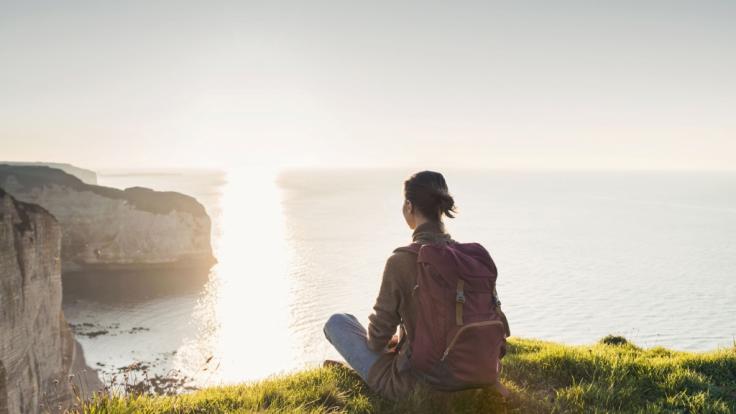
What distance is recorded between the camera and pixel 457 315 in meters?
3.85

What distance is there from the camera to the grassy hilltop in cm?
421

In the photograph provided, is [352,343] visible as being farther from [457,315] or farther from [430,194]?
[430,194]

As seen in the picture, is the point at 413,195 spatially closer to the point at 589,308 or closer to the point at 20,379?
the point at 20,379

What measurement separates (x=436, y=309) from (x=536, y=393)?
1797 millimetres

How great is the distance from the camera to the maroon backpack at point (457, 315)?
12.6 ft

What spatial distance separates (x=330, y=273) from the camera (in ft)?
213

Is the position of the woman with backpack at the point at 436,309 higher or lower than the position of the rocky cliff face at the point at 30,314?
higher

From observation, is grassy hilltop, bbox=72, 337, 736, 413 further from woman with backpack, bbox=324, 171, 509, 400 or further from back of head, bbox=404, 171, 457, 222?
back of head, bbox=404, 171, 457, 222

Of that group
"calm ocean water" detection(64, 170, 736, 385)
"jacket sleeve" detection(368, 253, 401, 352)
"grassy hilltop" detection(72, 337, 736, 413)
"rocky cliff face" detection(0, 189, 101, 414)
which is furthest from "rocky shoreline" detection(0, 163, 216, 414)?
"jacket sleeve" detection(368, 253, 401, 352)

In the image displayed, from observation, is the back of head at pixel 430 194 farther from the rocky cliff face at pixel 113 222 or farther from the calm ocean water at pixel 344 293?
the rocky cliff face at pixel 113 222

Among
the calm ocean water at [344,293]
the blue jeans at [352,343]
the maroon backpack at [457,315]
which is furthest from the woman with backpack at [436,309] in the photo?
the calm ocean water at [344,293]

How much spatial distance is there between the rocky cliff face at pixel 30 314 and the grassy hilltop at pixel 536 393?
16.9 metres

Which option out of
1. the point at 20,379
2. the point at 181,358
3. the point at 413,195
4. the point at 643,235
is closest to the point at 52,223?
the point at 20,379

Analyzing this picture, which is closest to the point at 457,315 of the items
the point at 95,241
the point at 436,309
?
the point at 436,309
